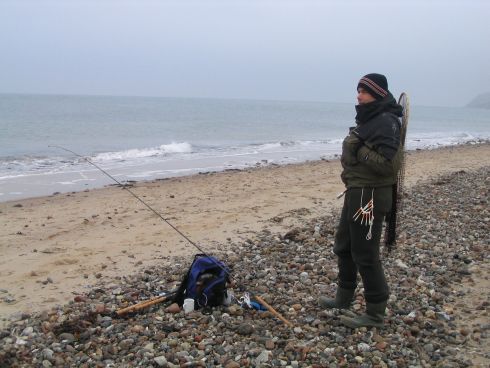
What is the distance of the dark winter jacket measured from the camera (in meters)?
3.52

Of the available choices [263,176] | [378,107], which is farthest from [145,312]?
[263,176]

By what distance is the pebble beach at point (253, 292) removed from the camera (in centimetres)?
374

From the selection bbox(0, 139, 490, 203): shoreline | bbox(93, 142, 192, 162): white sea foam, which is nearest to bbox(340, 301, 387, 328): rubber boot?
bbox(0, 139, 490, 203): shoreline

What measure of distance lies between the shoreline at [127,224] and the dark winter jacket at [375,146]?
3409 millimetres

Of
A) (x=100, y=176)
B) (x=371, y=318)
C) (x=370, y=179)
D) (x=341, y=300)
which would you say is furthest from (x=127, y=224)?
(x=100, y=176)

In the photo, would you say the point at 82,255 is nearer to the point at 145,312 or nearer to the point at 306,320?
the point at 145,312

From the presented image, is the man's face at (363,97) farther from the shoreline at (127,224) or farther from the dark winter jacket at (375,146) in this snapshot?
the shoreline at (127,224)

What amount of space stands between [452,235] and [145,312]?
451cm

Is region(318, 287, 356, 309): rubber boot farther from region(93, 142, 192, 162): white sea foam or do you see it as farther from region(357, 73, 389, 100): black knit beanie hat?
region(93, 142, 192, 162): white sea foam

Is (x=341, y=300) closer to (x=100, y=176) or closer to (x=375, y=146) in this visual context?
(x=375, y=146)

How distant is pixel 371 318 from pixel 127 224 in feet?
18.4

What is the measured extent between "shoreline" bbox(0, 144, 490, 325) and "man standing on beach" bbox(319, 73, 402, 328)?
3.12 metres

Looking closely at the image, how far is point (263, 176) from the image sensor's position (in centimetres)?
1523

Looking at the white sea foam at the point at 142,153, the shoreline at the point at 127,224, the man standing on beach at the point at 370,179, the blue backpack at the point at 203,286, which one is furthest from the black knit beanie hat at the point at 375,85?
the white sea foam at the point at 142,153
